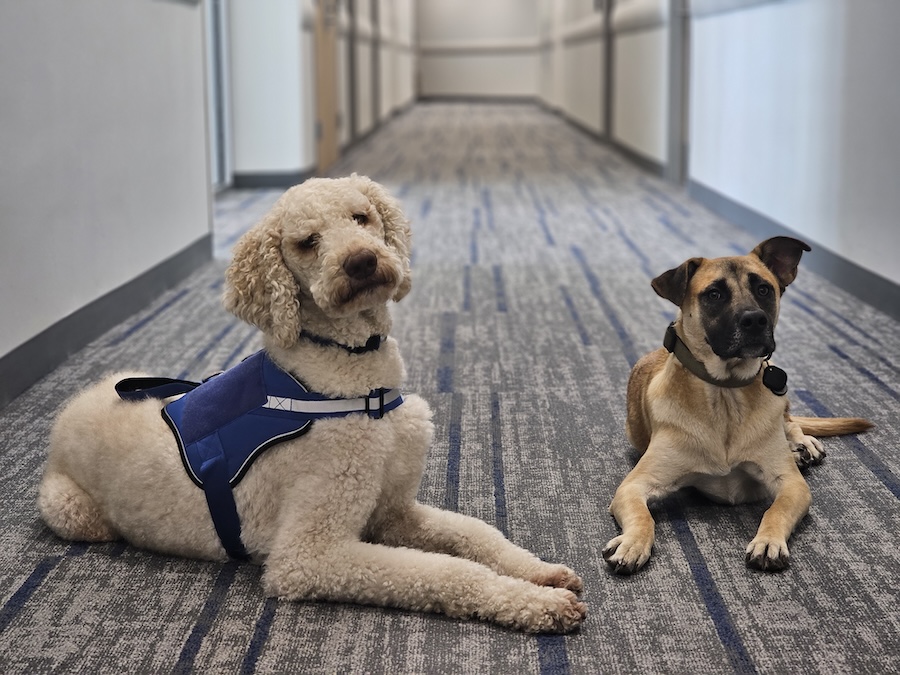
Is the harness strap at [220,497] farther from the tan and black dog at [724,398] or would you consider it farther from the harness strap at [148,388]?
the tan and black dog at [724,398]

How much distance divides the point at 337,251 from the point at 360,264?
43mm

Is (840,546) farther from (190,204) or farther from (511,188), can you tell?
(511,188)

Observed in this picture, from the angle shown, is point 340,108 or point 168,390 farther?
point 340,108

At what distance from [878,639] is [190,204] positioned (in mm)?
3679

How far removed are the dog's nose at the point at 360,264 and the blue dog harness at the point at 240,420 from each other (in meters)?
0.23

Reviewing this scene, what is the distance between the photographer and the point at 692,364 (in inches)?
80.4

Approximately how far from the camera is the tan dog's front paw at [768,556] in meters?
1.78

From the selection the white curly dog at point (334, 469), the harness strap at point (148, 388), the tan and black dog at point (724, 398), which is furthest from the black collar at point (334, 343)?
the tan and black dog at point (724, 398)

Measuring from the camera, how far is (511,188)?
7.17 m

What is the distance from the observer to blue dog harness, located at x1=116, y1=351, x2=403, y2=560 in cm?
166

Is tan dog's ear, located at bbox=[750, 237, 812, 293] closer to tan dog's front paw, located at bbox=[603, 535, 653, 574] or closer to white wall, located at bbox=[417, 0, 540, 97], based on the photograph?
tan dog's front paw, located at bbox=[603, 535, 653, 574]

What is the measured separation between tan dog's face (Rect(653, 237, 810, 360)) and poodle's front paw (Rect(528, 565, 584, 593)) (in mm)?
554

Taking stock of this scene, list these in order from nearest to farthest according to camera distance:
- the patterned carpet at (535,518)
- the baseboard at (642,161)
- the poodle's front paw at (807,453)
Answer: the patterned carpet at (535,518)
the poodle's front paw at (807,453)
the baseboard at (642,161)

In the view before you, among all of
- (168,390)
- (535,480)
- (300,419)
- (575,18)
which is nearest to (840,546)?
(535,480)
